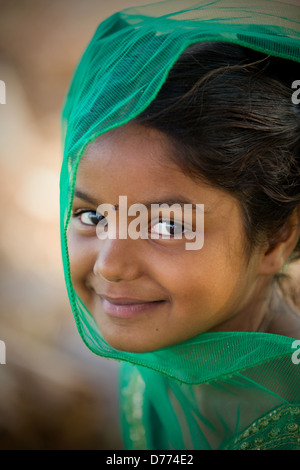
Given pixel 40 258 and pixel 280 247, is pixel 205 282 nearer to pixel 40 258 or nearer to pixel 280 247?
pixel 280 247

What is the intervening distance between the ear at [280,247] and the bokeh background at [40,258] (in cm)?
125

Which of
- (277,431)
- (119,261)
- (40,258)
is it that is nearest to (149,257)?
(119,261)

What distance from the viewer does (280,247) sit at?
113cm

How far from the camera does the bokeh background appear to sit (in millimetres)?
2018

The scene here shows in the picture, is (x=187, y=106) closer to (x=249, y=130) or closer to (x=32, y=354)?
(x=249, y=130)

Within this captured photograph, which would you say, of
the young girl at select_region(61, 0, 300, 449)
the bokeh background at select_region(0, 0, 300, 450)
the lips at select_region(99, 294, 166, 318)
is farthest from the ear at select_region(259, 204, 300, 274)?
the bokeh background at select_region(0, 0, 300, 450)

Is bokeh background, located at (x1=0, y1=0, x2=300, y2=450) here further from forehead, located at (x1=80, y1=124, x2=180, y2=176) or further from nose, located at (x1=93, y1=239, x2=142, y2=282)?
forehead, located at (x1=80, y1=124, x2=180, y2=176)

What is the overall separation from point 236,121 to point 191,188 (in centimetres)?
17

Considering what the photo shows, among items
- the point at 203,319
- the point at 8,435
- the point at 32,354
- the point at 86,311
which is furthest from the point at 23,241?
the point at 203,319

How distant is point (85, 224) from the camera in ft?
3.51

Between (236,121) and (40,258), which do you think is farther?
(40,258)

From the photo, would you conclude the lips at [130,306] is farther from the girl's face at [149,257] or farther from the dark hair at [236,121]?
the dark hair at [236,121]

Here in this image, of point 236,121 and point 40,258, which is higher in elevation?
point 236,121

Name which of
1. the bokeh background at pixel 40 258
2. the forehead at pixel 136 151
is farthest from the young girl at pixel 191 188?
the bokeh background at pixel 40 258
